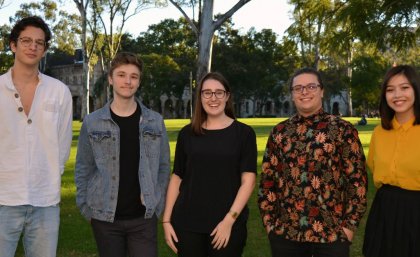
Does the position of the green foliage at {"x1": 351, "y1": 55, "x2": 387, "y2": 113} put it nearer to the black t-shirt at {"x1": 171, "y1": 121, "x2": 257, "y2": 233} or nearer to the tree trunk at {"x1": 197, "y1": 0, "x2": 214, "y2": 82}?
the tree trunk at {"x1": 197, "y1": 0, "x2": 214, "y2": 82}

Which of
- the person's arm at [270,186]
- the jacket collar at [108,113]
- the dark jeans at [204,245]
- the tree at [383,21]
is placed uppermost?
the tree at [383,21]

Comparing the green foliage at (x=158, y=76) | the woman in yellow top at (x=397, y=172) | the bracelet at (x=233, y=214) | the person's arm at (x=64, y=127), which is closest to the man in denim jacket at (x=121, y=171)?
the person's arm at (x=64, y=127)

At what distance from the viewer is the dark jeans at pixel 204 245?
140 inches

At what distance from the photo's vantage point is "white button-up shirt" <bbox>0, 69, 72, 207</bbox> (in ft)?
11.4

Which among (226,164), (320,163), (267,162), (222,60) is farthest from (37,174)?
(222,60)

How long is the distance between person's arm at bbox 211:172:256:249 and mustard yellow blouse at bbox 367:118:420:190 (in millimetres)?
925

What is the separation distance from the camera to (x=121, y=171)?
3.73 metres

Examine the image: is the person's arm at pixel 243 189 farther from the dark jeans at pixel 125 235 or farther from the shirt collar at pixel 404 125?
the shirt collar at pixel 404 125

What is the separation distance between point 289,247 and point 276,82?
195 ft

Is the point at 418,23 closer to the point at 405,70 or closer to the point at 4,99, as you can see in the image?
the point at 405,70

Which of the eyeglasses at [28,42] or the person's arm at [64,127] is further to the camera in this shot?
the person's arm at [64,127]

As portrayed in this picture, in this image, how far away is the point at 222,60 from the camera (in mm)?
Result: 59500

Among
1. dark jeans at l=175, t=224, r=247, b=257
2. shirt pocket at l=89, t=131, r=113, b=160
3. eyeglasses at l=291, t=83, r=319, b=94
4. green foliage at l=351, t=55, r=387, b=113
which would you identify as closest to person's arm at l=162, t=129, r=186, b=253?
dark jeans at l=175, t=224, r=247, b=257

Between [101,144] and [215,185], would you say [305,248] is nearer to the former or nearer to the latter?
[215,185]
